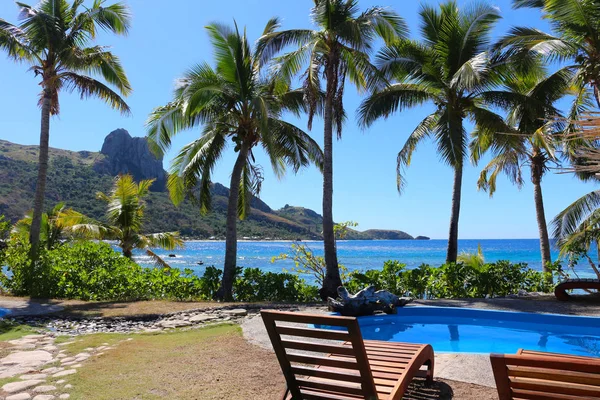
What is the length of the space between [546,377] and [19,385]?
4637 millimetres

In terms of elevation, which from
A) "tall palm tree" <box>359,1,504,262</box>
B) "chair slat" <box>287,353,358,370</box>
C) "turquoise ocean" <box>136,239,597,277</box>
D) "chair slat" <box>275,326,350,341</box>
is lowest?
"turquoise ocean" <box>136,239,597,277</box>

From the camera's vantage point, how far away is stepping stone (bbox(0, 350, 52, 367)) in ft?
17.0

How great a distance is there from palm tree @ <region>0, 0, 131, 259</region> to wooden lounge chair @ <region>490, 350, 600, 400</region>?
1228 centimetres

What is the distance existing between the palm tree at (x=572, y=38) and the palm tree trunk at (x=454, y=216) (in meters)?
3.56

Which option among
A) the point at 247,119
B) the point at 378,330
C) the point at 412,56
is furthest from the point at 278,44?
the point at 378,330

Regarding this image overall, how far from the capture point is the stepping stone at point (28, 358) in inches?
203

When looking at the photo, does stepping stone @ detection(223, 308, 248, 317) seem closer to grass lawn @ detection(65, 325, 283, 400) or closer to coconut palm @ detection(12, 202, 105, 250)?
grass lawn @ detection(65, 325, 283, 400)

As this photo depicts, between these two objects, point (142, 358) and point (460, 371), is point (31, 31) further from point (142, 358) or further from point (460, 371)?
point (460, 371)

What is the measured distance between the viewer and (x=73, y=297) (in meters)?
11.0

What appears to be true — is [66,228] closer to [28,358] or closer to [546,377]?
[28,358]

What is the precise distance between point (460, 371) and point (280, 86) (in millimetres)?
9786

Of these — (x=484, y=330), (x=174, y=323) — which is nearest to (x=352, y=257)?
(x=484, y=330)

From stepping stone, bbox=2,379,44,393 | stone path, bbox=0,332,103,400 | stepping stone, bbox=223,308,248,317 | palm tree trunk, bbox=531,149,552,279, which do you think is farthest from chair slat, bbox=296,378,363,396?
palm tree trunk, bbox=531,149,552,279

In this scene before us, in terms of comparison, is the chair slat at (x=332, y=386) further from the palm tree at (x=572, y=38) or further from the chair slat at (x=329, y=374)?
the palm tree at (x=572, y=38)
